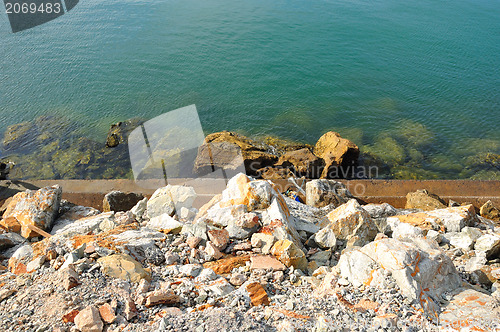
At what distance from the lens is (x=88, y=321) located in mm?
2600

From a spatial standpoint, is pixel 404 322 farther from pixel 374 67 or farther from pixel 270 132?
pixel 374 67

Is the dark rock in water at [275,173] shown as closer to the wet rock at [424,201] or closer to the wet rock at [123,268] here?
the wet rock at [424,201]

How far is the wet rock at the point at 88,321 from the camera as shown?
8.50 feet

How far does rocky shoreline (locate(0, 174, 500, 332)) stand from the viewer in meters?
2.73

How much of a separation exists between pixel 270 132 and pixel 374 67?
5.65m

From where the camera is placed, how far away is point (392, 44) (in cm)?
1429

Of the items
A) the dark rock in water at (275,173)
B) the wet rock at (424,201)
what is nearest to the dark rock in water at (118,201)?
the dark rock in water at (275,173)

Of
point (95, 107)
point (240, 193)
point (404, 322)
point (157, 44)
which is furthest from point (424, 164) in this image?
point (157, 44)

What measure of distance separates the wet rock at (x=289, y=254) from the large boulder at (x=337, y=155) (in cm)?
423

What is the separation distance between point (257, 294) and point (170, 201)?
7.58 ft

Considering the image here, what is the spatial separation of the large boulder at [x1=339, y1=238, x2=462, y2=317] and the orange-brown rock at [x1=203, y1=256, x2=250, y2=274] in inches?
37.8

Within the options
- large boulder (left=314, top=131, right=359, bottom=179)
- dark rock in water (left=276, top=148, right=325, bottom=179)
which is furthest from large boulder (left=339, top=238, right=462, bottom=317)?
large boulder (left=314, top=131, right=359, bottom=179)

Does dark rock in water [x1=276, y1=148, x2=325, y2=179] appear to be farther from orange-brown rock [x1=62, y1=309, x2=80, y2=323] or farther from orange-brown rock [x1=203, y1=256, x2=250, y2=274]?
orange-brown rock [x1=62, y1=309, x2=80, y2=323]

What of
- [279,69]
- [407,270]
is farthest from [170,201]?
[279,69]
